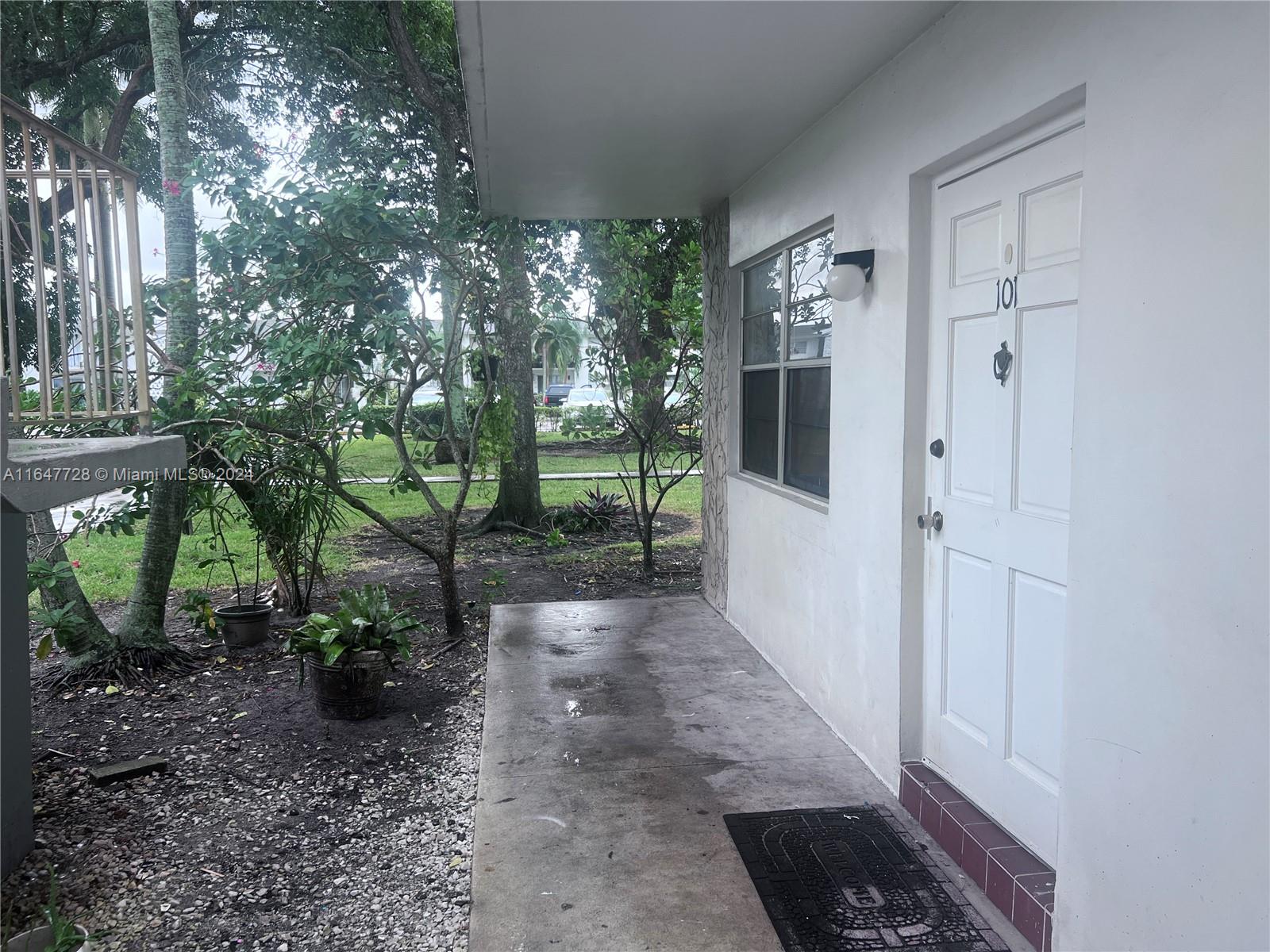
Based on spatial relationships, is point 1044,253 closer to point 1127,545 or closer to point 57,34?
point 1127,545

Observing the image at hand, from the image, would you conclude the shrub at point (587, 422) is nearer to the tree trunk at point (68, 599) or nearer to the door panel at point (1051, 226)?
the tree trunk at point (68, 599)

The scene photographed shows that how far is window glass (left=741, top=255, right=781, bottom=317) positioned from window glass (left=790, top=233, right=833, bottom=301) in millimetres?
217

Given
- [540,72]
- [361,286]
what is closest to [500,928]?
[540,72]

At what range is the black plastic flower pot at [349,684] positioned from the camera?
3.91 meters

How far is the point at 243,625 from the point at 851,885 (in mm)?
3834

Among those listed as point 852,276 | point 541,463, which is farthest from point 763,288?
point 541,463

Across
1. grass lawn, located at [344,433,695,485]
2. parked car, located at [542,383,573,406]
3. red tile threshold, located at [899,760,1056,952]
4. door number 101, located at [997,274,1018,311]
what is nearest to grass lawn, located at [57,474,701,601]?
grass lawn, located at [344,433,695,485]

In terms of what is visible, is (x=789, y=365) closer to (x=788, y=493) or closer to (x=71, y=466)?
(x=788, y=493)

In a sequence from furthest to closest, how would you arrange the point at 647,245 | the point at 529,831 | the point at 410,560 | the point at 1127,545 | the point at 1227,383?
the point at 410,560 → the point at 647,245 → the point at 529,831 → the point at 1127,545 → the point at 1227,383

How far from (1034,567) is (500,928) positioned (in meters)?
1.70

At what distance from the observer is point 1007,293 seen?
246 centimetres

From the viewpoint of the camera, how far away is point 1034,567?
236 cm

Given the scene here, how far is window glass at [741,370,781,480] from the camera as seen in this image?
463cm

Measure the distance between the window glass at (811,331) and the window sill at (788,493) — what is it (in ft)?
2.07
